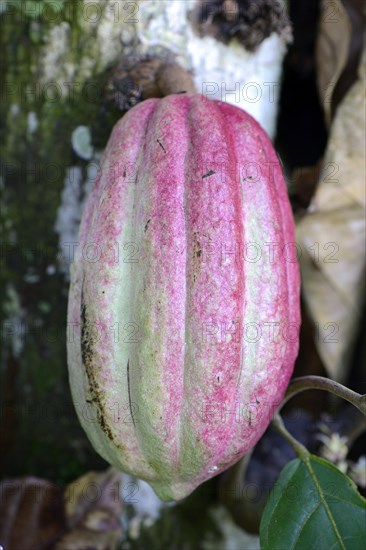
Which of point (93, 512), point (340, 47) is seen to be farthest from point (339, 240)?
point (93, 512)

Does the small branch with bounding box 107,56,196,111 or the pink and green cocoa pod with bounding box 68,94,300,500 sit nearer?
the pink and green cocoa pod with bounding box 68,94,300,500

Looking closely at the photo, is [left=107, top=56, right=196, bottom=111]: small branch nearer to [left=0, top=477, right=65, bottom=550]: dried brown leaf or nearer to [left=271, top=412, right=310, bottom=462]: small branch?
[left=271, top=412, right=310, bottom=462]: small branch

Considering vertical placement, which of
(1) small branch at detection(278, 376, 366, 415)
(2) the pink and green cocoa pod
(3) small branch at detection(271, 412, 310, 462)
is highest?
(2) the pink and green cocoa pod

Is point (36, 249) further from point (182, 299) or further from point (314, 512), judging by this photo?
point (314, 512)

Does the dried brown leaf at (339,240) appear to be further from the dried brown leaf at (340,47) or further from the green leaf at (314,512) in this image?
the green leaf at (314,512)

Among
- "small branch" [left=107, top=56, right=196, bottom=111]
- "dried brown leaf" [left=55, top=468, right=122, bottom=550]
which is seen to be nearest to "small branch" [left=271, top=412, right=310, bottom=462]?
"dried brown leaf" [left=55, top=468, right=122, bottom=550]

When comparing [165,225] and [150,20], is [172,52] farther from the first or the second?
[165,225]
